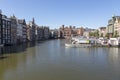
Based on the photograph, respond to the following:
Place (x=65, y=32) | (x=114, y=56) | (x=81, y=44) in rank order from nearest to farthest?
1. (x=114, y=56)
2. (x=81, y=44)
3. (x=65, y=32)

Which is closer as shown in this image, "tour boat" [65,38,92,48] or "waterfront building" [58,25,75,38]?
"tour boat" [65,38,92,48]

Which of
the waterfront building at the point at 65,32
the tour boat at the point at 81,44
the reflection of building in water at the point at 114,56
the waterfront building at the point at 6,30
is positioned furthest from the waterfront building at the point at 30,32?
the reflection of building in water at the point at 114,56

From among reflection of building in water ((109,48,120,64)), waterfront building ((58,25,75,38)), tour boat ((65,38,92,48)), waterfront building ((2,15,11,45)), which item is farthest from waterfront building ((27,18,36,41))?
reflection of building in water ((109,48,120,64))

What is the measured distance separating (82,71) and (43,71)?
176 inches

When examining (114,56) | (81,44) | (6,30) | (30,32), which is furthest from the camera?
(30,32)

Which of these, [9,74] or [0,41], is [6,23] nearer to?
[0,41]

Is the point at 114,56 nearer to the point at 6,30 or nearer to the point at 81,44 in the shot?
the point at 81,44

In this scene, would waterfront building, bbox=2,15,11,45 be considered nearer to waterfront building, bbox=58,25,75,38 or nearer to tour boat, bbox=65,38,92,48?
tour boat, bbox=65,38,92,48

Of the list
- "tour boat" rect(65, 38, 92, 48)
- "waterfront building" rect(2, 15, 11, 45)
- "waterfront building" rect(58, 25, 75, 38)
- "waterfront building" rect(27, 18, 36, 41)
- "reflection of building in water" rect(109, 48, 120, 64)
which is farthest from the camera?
"waterfront building" rect(58, 25, 75, 38)

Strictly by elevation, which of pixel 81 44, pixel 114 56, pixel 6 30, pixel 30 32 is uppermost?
pixel 30 32

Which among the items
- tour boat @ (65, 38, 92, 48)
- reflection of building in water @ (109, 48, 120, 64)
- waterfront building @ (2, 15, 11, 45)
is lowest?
reflection of building in water @ (109, 48, 120, 64)

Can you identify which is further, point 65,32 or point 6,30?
point 65,32

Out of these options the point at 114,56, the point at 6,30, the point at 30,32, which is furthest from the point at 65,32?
the point at 114,56

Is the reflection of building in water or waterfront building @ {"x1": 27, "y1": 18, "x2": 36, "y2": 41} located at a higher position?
waterfront building @ {"x1": 27, "y1": 18, "x2": 36, "y2": 41}
